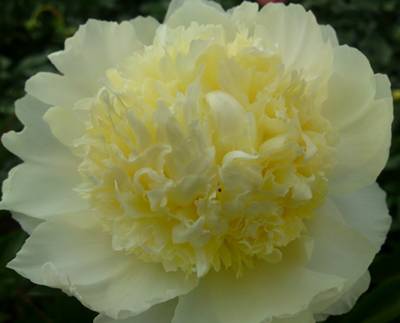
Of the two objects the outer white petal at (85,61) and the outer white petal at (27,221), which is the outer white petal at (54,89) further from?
the outer white petal at (27,221)

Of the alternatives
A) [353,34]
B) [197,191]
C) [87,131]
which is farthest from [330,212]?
[353,34]

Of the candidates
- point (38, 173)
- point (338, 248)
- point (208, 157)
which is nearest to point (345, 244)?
point (338, 248)

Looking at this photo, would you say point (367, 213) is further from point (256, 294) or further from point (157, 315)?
point (157, 315)

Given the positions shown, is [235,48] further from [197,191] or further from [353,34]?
[353,34]

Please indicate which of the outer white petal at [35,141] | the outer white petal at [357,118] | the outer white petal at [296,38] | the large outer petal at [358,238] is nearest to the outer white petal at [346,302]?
the large outer petal at [358,238]

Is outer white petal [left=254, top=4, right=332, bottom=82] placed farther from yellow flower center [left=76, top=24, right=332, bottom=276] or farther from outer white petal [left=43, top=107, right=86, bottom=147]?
outer white petal [left=43, top=107, right=86, bottom=147]

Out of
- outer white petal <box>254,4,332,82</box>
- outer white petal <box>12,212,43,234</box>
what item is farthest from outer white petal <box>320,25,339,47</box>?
outer white petal <box>12,212,43,234</box>
